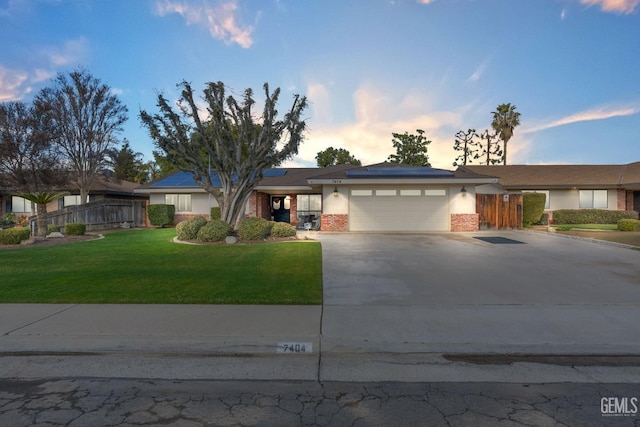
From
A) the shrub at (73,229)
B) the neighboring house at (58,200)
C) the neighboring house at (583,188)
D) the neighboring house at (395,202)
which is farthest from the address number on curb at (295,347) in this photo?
the neighboring house at (58,200)

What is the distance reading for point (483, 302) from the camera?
6.16 meters

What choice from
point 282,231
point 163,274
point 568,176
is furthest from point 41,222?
point 568,176

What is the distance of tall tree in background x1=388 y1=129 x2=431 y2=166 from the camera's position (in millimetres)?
45125

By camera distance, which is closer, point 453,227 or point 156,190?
point 453,227

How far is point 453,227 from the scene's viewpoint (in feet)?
62.5

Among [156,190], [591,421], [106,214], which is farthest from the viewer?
[156,190]

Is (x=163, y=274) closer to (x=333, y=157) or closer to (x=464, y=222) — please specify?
(x=464, y=222)

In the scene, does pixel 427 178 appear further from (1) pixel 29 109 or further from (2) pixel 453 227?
(1) pixel 29 109

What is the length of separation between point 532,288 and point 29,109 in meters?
18.7

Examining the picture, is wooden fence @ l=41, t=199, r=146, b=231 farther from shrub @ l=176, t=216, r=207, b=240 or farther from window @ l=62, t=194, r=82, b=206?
shrub @ l=176, t=216, r=207, b=240

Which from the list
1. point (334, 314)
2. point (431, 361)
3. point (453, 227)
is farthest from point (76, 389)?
point (453, 227)

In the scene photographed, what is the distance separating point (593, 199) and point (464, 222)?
1271 centimetres

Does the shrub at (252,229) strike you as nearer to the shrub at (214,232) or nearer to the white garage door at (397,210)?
the shrub at (214,232)

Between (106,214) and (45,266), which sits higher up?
(106,214)
